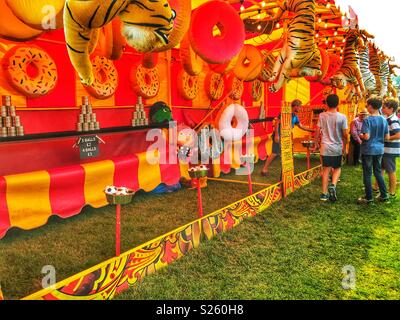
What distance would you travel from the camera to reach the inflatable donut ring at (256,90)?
8.60 m

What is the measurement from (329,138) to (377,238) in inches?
67.8

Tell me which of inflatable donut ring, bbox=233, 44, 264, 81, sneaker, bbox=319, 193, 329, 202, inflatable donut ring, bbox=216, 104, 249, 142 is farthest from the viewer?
inflatable donut ring, bbox=216, 104, 249, 142

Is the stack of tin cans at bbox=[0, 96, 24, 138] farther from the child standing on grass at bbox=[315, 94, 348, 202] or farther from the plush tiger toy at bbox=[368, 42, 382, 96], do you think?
the plush tiger toy at bbox=[368, 42, 382, 96]

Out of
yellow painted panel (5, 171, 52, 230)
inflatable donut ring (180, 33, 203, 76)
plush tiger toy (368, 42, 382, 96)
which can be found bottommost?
yellow painted panel (5, 171, 52, 230)

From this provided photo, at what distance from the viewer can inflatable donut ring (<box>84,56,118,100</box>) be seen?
475cm

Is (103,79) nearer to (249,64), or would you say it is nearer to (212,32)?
(249,64)

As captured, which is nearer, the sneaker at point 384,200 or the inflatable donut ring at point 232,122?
the sneaker at point 384,200

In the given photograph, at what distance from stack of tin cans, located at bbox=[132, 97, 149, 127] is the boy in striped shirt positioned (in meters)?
3.62

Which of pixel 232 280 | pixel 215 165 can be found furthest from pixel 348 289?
pixel 215 165

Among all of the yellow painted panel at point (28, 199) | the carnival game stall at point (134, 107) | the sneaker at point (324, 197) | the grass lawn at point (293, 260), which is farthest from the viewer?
the sneaker at point (324, 197)

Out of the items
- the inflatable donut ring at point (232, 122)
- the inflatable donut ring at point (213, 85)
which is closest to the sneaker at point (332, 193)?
the inflatable donut ring at point (232, 122)

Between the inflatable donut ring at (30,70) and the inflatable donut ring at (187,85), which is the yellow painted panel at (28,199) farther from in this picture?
the inflatable donut ring at (187,85)

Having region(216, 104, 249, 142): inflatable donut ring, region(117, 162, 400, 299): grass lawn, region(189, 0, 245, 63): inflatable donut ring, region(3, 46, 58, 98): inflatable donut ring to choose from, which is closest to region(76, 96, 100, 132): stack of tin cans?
region(3, 46, 58, 98): inflatable donut ring

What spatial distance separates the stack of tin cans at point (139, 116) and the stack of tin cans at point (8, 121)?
1.91 metres
